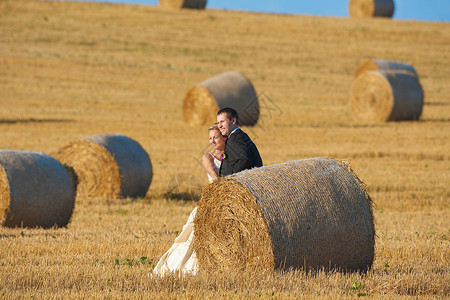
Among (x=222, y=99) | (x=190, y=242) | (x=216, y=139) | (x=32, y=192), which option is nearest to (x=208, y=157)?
(x=216, y=139)

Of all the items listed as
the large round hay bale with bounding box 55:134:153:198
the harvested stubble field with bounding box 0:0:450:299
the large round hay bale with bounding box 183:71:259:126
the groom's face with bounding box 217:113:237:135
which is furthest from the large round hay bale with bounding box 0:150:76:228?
the large round hay bale with bounding box 183:71:259:126

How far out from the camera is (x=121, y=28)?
1810 inches

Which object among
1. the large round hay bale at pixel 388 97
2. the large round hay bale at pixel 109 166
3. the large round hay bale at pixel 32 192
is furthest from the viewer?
the large round hay bale at pixel 388 97

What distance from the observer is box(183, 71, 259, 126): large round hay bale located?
24.2m

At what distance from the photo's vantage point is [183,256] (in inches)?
314

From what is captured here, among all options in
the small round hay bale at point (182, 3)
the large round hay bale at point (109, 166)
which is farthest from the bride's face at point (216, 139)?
the small round hay bale at point (182, 3)

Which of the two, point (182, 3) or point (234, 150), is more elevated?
point (182, 3)

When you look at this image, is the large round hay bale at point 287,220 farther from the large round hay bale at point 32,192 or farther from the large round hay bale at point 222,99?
the large round hay bale at point 222,99

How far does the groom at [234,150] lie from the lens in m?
7.71

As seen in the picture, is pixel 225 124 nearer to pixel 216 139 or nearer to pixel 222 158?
pixel 216 139

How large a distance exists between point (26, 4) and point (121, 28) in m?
7.35

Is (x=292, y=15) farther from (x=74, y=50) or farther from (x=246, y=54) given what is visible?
(x=74, y=50)

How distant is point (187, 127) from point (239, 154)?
1657cm

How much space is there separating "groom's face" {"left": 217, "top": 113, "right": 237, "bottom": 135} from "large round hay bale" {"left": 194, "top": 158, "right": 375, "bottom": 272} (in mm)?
558
